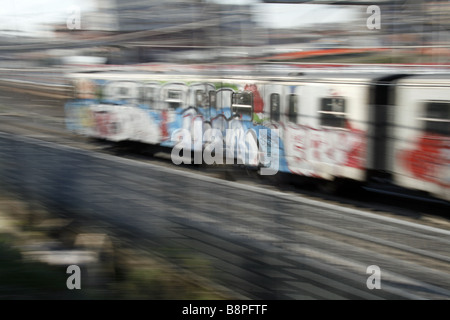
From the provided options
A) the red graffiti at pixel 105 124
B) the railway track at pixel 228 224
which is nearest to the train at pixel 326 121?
the red graffiti at pixel 105 124

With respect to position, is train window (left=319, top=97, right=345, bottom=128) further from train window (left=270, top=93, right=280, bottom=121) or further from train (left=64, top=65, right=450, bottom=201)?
train window (left=270, top=93, right=280, bottom=121)

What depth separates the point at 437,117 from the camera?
5.74 meters

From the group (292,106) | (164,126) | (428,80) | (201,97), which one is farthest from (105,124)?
(428,80)

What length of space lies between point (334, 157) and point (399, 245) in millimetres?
2154

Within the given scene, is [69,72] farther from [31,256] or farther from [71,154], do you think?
[31,256]

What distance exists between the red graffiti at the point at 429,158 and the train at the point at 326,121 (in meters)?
0.01

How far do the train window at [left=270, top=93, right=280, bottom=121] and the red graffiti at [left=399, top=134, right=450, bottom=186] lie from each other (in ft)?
5.26

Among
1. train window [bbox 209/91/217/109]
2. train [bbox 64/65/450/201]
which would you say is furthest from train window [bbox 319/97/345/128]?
train window [bbox 209/91/217/109]

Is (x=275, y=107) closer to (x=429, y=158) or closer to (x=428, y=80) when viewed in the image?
(x=428, y=80)

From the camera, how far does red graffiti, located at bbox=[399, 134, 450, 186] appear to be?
5.70m

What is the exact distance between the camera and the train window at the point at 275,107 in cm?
563

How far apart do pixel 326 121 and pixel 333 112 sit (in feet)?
0.49

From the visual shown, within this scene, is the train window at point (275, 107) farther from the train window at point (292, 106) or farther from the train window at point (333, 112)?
the train window at point (333, 112)
